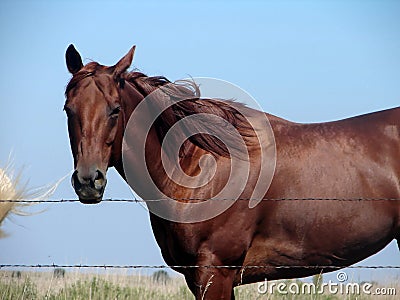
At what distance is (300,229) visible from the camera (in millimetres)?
4988

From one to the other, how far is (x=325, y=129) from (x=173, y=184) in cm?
131

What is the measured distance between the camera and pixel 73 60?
486 cm

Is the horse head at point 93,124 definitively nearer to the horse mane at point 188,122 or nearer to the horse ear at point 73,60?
the horse ear at point 73,60

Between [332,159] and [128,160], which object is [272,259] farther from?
[128,160]

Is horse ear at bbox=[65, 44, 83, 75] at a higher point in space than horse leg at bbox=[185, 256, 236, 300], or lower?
higher

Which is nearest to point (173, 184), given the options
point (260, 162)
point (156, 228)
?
point (156, 228)

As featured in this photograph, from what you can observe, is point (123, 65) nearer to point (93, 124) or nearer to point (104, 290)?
point (93, 124)

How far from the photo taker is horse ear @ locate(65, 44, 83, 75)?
4836 millimetres

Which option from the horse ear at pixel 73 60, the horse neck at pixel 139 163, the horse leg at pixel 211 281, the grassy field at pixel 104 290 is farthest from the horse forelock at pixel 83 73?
the grassy field at pixel 104 290

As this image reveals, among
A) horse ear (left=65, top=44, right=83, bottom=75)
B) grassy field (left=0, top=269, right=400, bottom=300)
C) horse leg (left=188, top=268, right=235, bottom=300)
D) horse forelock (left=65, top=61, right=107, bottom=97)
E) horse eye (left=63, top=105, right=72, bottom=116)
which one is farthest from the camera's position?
grassy field (left=0, top=269, right=400, bottom=300)

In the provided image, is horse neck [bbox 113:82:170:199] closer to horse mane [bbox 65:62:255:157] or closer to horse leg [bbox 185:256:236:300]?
horse mane [bbox 65:62:255:157]

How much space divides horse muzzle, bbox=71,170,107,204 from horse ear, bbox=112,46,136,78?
79cm

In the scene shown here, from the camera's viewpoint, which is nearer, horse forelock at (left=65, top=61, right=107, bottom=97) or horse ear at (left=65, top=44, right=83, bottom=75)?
horse forelock at (left=65, top=61, right=107, bottom=97)

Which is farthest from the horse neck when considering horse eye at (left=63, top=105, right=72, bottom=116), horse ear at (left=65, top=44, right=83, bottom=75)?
horse eye at (left=63, top=105, right=72, bottom=116)
